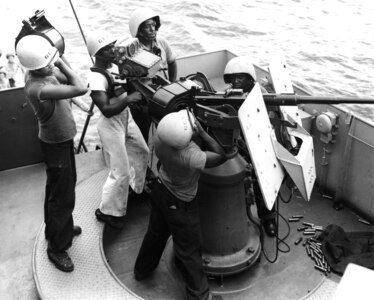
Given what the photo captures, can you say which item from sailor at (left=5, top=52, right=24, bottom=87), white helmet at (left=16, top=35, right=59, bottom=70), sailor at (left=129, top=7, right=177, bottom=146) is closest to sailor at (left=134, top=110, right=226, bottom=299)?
white helmet at (left=16, top=35, right=59, bottom=70)

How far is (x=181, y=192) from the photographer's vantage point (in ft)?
12.8

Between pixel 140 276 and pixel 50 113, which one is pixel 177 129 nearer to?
pixel 50 113

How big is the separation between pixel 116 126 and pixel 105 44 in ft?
2.46

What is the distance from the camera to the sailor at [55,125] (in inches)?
147

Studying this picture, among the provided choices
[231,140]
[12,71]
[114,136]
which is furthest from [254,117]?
[12,71]

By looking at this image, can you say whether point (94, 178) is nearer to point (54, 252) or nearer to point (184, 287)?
point (54, 252)

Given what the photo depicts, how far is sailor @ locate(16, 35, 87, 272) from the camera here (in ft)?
12.2

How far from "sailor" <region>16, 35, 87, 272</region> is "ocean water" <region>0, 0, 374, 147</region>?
6.30 meters

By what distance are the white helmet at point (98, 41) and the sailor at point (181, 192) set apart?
1.01m

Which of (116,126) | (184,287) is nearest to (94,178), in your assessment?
(116,126)

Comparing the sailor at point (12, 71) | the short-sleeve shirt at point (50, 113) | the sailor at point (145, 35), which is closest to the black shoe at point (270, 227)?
the sailor at point (145, 35)

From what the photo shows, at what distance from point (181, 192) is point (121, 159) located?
96 centimetres

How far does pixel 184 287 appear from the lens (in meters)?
4.43

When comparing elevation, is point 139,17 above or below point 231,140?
above
